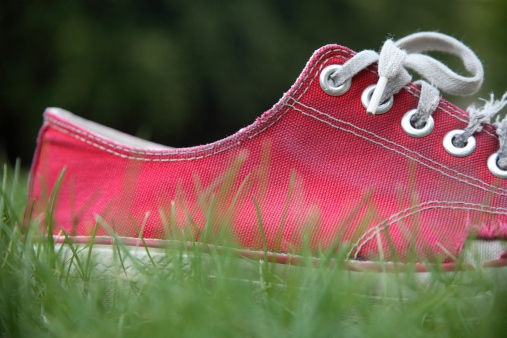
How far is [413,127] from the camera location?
1.05 m

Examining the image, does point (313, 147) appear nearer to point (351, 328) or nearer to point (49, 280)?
point (351, 328)

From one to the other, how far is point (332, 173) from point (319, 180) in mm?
31

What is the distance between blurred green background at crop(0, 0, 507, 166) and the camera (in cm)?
400

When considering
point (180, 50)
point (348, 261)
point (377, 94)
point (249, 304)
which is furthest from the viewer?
point (180, 50)

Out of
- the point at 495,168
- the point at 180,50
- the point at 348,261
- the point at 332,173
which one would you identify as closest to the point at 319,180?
the point at 332,173

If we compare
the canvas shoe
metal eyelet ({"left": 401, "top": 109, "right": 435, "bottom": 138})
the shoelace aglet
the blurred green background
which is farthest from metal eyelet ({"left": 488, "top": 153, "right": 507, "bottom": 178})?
the blurred green background

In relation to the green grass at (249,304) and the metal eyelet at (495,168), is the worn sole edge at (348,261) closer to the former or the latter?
the green grass at (249,304)

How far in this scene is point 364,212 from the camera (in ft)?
3.25

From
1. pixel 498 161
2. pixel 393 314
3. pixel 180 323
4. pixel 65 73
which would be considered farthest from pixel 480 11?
pixel 65 73

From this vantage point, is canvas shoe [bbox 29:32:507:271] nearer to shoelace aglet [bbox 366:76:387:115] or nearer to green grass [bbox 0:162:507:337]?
shoelace aglet [bbox 366:76:387:115]

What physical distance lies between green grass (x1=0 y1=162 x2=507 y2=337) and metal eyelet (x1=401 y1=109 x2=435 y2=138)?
296mm

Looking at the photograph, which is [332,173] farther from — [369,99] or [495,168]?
[495,168]

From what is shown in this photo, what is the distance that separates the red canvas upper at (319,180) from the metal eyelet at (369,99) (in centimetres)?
1

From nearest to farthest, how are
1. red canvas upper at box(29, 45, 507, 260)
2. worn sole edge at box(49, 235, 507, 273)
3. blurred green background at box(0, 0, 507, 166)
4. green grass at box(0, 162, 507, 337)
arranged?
green grass at box(0, 162, 507, 337) → worn sole edge at box(49, 235, 507, 273) → red canvas upper at box(29, 45, 507, 260) → blurred green background at box(0, 0, 507, 166)
